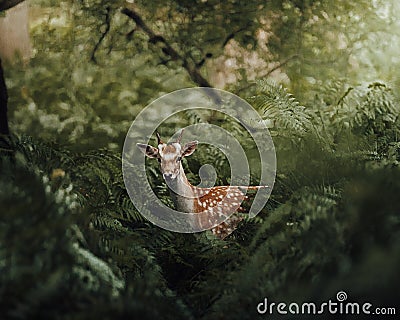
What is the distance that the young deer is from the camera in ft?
5.76

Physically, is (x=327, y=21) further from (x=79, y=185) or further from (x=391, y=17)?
(x=79, y=185)

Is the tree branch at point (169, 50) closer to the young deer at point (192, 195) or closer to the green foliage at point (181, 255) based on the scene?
the young deer at point (192, 195)

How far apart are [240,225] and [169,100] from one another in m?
0.93

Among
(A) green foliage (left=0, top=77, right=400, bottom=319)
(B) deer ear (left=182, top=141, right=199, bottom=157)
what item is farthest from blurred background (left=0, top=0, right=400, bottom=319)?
(B) deer ear (left=182, top=141, right=199, bottom=157)

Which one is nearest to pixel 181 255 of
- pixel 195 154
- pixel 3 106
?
pixel 195 154

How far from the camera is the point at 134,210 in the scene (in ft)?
5.94

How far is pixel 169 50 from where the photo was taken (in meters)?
2.59

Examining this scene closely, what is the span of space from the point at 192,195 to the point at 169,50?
1.03 meters

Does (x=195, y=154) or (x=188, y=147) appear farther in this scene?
(x=195, y=154)

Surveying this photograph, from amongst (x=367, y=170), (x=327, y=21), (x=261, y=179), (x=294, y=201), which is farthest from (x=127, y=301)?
(x=327, y=21)

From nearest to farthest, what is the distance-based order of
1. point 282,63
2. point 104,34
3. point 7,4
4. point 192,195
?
point 192,195, point 7,4, point 104,34, point 282,63

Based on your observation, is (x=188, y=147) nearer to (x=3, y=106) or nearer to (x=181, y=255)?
(x=181, y=255)

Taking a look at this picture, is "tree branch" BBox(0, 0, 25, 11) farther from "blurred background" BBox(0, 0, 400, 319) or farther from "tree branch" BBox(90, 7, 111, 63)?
"tree branch" BBox(90, 7, 111, 63)

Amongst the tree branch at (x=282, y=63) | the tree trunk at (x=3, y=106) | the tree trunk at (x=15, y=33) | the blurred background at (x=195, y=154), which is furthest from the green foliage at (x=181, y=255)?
the tree branch at (x=282, y=63)
